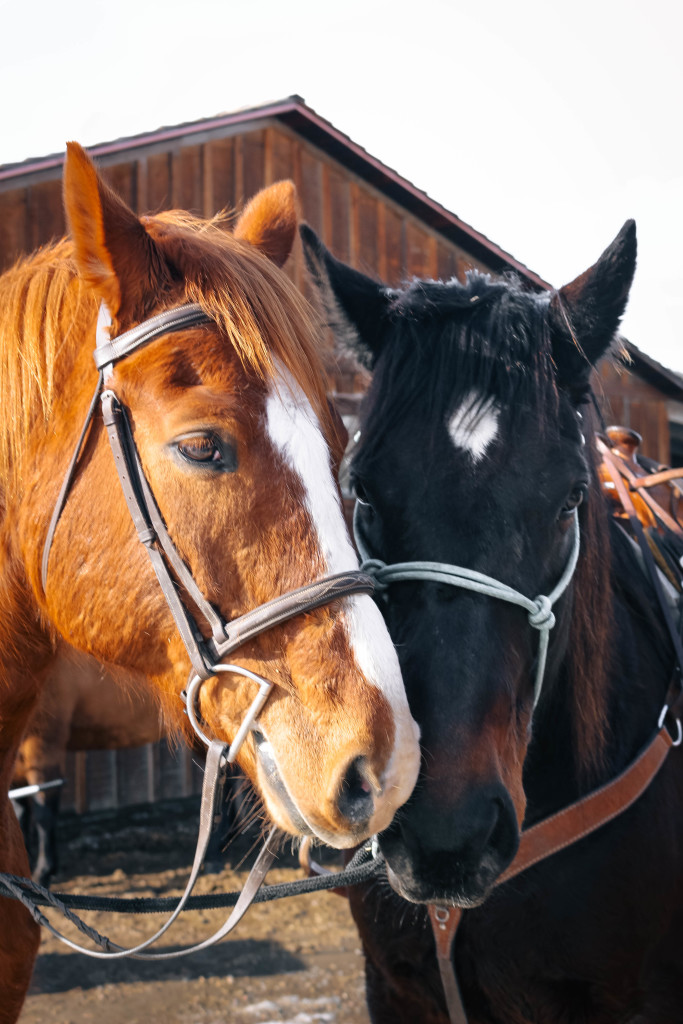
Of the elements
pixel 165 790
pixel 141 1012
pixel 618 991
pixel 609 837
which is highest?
pixel 609 837

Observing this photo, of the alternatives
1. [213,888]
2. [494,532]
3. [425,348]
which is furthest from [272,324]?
[213,888]

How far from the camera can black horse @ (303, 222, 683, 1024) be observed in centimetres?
161

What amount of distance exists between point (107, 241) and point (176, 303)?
0.59 feet

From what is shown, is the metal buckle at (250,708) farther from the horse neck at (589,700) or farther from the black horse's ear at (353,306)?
the black horse's ear at (353,306)

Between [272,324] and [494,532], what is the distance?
665 mm

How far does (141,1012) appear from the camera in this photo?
4234 millimetres

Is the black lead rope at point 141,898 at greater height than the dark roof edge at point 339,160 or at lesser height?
lesser

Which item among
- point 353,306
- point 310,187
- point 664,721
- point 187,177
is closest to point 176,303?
point 353,306

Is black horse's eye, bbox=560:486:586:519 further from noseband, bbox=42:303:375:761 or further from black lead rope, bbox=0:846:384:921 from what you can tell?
black lead rope, bbox=0:846:384:921

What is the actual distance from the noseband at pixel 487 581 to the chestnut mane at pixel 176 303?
33 centimetres

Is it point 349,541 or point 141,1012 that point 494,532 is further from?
point 141,1012

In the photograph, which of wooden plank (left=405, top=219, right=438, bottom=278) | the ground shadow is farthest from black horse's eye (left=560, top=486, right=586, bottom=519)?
wooden plank (left=405, top=219, right=438, bottom=278)

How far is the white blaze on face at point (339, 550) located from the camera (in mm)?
1394

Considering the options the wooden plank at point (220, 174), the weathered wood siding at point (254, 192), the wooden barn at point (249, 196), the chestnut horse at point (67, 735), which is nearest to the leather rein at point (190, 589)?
the chestnut horse at point (67, 735)
